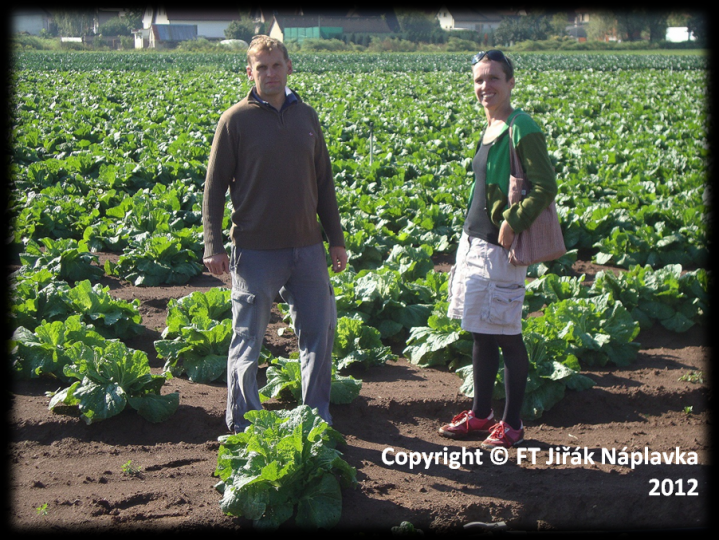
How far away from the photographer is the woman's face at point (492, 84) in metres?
3.58

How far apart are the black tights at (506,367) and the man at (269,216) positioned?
85 centimetres

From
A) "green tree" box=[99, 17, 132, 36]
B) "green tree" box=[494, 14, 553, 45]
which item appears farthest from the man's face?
"green tree" box=[494, 14, 553, 45]

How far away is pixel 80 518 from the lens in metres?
3.39

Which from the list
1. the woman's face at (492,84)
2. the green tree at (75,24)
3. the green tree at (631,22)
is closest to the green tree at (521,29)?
the green tree at (631,22)

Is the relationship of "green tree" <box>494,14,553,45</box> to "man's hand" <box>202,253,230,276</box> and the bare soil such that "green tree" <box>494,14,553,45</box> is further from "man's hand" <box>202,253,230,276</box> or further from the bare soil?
"man's hand" <box>202,253,230,276</box>

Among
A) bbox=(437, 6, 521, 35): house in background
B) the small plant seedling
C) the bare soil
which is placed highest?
bbox=(437, 6, 521, 35): house in background

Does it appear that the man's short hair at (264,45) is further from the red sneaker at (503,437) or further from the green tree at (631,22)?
the green tree at (631,22)

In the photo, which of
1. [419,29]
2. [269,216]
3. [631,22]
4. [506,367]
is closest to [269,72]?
[269,216]

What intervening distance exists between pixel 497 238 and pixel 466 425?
1.21 m

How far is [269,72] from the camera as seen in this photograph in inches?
139

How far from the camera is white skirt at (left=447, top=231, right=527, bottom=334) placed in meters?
3.71

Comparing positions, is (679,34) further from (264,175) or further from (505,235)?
(264,175)

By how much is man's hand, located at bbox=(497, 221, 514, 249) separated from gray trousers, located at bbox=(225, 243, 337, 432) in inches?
38.0

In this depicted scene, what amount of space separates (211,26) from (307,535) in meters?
85.1
